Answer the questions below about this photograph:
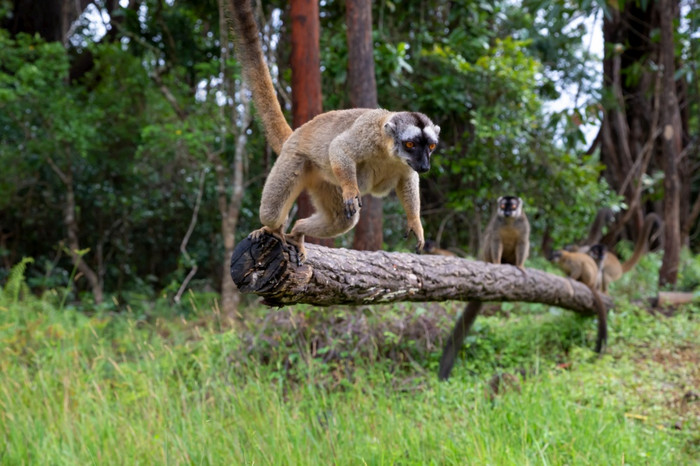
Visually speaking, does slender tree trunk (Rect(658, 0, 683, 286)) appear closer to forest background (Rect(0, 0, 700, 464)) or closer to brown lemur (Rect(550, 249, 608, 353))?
forest background (Rect(0, 0, 700, 464))

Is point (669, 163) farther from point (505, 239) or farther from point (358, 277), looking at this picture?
point (358, 277)

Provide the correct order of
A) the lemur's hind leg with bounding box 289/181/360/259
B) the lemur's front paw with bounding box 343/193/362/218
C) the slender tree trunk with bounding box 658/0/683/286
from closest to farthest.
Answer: the lemur's front paw with bounding box 343/193/362/218 → the lemur's hind leg with bounding box 289/181/360/259 → the slender tree trunk with bounding box 658/0/683/286

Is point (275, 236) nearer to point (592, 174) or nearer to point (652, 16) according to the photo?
point (592, 174)

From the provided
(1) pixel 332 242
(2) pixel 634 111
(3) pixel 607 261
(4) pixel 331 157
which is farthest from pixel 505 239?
(2) pixel 634 111

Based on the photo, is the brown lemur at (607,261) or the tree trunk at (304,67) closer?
Answer: the tree trunk at (304,67)

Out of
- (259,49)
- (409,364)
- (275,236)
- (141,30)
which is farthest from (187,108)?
(275,236)

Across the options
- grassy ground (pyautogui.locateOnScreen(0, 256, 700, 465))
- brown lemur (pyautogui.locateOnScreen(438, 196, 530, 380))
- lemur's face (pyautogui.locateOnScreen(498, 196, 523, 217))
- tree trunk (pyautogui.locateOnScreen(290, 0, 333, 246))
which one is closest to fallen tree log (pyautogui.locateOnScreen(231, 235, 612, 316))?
brown lemur (pyautogui.locateOnScreen(438, 196, 530, 380))

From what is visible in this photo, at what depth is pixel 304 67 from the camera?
5535 millimetres

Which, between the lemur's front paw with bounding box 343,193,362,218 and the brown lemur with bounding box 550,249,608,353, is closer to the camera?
the lemur's front paw with bounding box 343,193,362,218

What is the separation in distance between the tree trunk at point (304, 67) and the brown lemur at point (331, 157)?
197cm

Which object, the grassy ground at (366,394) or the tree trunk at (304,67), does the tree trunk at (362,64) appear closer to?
the tree trunk at (304,67)

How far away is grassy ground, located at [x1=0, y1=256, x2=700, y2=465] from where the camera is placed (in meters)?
3.51

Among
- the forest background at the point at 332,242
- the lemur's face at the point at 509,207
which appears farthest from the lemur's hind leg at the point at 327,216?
the lemur's face at the point at 509,207

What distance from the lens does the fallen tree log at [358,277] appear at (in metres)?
2.66
